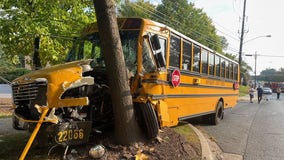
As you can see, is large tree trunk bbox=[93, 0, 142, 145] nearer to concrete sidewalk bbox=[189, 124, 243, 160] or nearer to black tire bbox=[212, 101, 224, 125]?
concrete sidewalk bbox=[189, 124, 243, 160]

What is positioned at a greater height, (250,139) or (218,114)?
(218,114)

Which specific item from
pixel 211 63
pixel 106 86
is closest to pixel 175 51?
pixel 106 86

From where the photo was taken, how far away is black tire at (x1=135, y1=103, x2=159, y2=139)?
19.9 ft

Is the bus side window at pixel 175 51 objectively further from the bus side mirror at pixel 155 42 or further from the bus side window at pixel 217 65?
the bus side window at pixel 217 65

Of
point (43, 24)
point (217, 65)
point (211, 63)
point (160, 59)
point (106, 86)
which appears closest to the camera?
point (106, 86)

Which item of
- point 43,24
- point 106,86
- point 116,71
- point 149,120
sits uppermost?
point 43,24

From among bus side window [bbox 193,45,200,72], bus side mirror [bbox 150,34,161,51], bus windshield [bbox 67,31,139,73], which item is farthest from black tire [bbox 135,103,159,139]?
bus side window [bbox 193,45,200,72]

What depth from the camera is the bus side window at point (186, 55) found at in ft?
28.0

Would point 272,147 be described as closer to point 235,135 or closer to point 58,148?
point 235,135

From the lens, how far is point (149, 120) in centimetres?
607

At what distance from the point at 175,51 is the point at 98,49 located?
1943 mm

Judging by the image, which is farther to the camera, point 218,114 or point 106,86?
point 218,114

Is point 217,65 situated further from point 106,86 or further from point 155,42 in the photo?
point 106,86

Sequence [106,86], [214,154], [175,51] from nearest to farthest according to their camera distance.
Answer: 1. [106,86]
2. [214,154]
3. [175,51]
